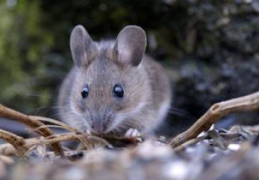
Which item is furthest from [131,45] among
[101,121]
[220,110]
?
[220,110]

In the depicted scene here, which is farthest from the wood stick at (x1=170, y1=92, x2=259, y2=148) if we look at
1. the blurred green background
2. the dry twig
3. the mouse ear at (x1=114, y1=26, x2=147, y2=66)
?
the blurred green background

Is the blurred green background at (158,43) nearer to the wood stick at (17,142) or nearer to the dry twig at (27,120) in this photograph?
the dry twig at (27,120)

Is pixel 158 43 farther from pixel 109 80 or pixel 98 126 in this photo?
pixel 98 126

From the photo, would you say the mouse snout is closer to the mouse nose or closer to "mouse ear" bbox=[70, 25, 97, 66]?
the mouse nose

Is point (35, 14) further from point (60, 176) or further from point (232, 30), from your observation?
point (60, 176)

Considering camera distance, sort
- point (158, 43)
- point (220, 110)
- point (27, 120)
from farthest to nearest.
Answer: point (158, 43), point (27, 120), point (220, 110)

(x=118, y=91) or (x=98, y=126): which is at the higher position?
(x=118, y=91)

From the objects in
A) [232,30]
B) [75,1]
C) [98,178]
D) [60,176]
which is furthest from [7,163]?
[75,1]
